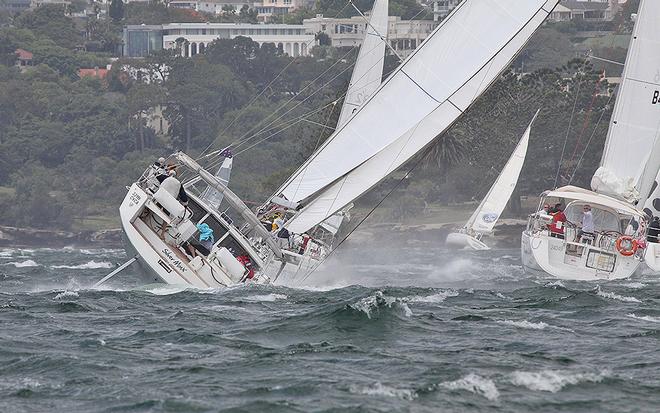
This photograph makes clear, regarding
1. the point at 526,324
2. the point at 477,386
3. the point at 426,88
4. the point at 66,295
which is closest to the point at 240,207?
the point at 66,295

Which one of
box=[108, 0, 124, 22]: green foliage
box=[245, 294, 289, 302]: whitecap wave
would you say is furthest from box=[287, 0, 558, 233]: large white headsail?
box=[108, 0, 124, 22]: green foliage

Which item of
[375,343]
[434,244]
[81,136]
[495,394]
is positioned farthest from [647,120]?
[81,136]

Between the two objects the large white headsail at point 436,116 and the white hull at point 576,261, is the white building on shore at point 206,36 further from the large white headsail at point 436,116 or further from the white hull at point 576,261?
the large white headsail at point 436,116

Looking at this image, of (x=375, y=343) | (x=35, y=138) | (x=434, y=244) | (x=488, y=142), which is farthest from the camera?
(x=35, y=138)

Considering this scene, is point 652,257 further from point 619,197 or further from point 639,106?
point 639,106

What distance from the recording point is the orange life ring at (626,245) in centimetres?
3944

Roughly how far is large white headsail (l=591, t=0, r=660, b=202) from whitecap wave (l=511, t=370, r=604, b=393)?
72.7 feet

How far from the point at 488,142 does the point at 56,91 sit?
44.2m

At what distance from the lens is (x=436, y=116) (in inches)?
1490

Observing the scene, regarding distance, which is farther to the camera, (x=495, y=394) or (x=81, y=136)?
(x=81, y=136)

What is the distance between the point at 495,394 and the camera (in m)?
20.9

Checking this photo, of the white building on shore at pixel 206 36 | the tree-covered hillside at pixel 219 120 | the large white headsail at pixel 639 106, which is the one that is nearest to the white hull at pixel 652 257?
the large white headsail at pixel 639 106

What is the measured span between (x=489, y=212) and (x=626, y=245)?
49.2 ft

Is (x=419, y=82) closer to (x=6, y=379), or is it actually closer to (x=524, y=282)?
(x=524, y=282)
